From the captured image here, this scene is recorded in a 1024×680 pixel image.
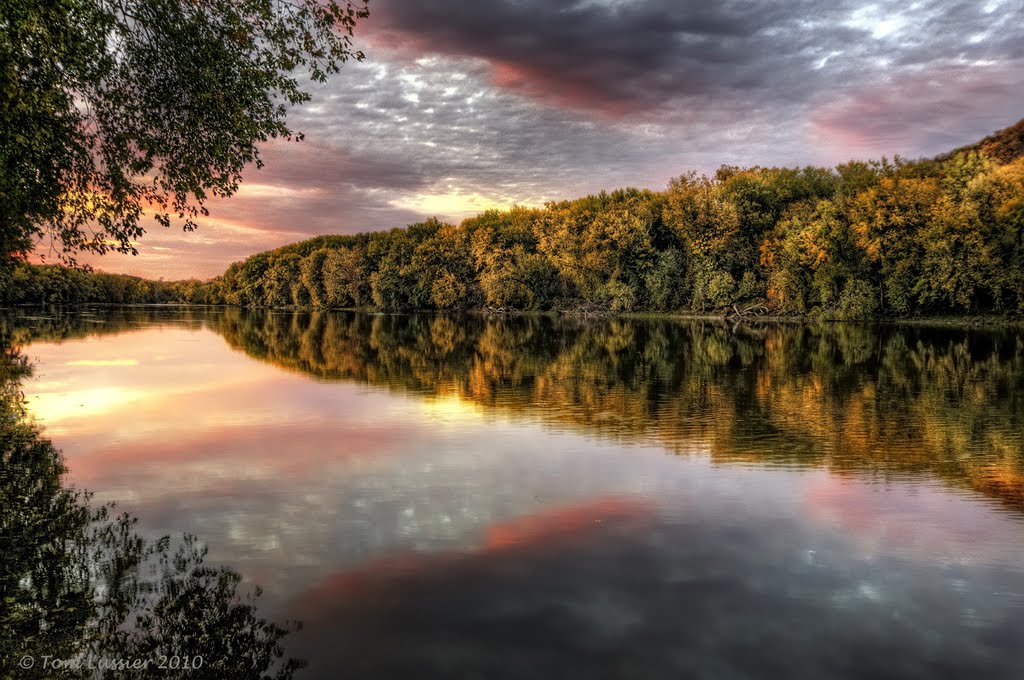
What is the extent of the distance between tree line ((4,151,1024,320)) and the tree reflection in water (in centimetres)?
3151

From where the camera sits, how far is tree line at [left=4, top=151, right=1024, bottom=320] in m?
60.0

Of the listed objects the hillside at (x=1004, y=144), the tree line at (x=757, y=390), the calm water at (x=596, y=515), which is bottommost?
the calm water at (x=596, y=515)

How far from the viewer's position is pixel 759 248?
80562mm

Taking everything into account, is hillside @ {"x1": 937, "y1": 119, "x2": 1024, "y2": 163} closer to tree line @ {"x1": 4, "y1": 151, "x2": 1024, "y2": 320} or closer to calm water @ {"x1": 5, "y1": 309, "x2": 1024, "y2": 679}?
tree line @ {"x1": 4, "y1": 151, "x2": 1024, "y2": 320}

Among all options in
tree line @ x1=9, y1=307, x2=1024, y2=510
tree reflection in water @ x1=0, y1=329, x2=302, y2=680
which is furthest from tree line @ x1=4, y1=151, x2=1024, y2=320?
tree reflection in water @ x1=0, y1=329, x2=302, y2=680

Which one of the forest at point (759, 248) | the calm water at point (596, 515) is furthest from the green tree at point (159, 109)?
the forest at point (759, 248)

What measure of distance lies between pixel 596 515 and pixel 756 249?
78258mm

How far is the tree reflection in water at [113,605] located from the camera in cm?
580

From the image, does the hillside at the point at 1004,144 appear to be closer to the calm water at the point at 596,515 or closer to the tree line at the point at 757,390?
the tree line at the point at 757,390

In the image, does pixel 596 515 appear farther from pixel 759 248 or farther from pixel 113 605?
pixel 759 248

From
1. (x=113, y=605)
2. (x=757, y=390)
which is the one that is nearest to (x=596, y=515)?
(x=113, y=605)

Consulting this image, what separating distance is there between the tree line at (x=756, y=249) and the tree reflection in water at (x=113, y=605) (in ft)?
103

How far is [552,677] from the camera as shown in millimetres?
5805

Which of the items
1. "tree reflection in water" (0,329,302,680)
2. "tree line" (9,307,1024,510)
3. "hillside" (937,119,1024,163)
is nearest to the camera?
"tree reflection in water" (0,329,302,680)
